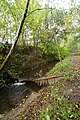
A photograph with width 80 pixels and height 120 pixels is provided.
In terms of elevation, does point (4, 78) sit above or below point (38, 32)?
below

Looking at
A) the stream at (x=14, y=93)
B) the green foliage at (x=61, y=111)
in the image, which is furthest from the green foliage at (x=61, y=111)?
the stream at (x=14, y=93)

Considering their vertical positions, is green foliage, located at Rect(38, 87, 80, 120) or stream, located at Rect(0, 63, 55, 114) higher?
green foliage, located at Rect(38, 87, 80, 120)

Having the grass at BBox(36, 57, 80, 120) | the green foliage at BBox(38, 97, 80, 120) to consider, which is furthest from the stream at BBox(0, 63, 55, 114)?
the green foliage at BBox(38, 97, 80, 120)

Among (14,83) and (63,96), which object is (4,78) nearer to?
(14,83)

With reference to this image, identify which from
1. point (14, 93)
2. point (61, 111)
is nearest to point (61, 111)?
point (61, 111)

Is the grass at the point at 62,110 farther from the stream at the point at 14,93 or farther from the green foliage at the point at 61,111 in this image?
the stream at the point at 14,93

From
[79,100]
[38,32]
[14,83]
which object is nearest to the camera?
[79,100]

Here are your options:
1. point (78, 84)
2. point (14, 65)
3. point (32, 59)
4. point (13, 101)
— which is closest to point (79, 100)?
point (78, 84)

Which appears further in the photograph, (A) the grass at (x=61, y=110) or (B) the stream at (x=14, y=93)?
(B) the stream at (x=14, y=93)

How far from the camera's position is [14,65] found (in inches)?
687

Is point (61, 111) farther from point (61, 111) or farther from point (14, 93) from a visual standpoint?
point (14, 93)

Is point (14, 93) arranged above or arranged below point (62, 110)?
below

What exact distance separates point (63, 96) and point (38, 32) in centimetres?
1766

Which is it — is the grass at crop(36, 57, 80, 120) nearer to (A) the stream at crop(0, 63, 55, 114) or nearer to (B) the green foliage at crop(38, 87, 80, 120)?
(B) the green foliage at crop(38, 87, 80, 120)
